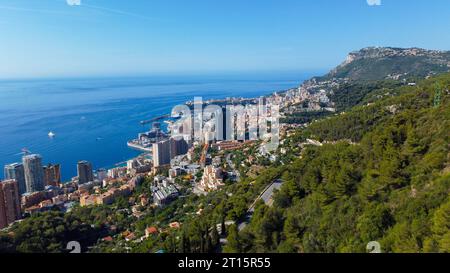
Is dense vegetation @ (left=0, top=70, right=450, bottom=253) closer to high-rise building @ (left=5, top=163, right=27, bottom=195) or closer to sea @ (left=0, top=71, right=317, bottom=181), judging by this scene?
high-rise building @ (left=5, top=163, right=27, bottom=195)

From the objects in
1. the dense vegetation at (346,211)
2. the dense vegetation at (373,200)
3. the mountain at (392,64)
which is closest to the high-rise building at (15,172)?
the dense vegetation at (346,211)

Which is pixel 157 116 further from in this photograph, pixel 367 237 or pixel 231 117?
pixel 367 237

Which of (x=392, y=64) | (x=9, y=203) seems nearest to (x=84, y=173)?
(x=9, y=203)

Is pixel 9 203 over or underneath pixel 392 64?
underneath

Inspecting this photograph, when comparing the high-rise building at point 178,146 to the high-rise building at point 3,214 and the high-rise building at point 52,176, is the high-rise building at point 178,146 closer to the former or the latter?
the high-rise building at point 52,176

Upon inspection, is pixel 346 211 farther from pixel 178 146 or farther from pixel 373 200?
pixel 178 146
